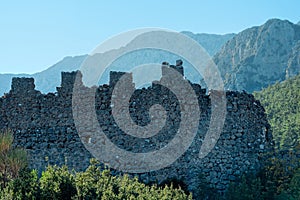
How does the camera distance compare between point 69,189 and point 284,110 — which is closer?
point 69,189

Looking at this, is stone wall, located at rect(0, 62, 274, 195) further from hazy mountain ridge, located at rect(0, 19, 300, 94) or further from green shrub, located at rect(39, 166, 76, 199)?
hazy mountain ridge, located at rect(0, 19, 300, 94)

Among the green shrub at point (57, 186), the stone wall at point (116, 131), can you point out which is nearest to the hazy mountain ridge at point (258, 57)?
the stone wall at point (116, 131)

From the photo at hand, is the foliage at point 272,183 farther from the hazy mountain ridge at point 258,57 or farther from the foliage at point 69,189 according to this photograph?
the hazy mountain ridge at point 258,57

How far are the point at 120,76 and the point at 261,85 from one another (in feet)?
197

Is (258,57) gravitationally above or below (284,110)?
above

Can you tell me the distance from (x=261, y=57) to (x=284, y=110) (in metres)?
41.3

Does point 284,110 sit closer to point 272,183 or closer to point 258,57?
point 272,183

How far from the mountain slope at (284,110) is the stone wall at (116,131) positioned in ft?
52.7

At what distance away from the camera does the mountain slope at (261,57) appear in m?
71.1

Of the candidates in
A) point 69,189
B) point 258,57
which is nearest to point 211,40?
point 258,57

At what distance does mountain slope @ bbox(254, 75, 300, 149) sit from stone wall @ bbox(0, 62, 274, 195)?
16.0m

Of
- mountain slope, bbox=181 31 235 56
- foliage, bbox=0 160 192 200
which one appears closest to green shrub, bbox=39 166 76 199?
foliage, bbox=0 160 192 200

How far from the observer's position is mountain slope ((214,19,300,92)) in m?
71.1

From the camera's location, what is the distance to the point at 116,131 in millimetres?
12734
